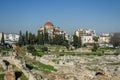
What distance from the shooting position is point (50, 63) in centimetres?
4156

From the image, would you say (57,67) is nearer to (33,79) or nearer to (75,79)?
(75,79)

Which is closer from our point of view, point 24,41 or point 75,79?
point 75,79

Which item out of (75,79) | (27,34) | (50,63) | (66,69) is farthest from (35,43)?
(75,79)

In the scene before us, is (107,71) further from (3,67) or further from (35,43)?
(35,43)

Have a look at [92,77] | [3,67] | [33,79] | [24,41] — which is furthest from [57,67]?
[24,41]

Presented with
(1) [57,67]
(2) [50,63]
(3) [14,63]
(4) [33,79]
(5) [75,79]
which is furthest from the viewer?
(2) [50,63]

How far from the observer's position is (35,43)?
89500 mm

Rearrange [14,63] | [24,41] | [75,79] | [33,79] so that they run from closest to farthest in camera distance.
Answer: [33,79]
[75,79]
[14,63]
[24,41]

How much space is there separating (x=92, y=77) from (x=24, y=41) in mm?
55846

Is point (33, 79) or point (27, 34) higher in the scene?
point (27, 34)

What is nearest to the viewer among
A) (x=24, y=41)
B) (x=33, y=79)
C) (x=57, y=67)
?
(x=33, y=79)

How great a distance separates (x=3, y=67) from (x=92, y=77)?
33.5 feet

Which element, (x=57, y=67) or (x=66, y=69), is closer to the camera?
(x=66, y=69)

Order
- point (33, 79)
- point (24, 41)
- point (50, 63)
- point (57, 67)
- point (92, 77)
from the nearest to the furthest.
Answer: point (33, 79), point (92, 77), point (57, 67), point (50, 63), point (24, 41)
